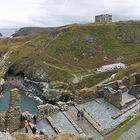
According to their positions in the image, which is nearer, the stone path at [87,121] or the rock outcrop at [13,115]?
the stone path at [87,121]

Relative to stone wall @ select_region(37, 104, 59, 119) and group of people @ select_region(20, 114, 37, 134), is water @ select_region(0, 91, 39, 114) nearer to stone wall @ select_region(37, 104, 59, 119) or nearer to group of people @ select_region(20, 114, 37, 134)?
stone wall @ select_region(37, 104, 59, 119)

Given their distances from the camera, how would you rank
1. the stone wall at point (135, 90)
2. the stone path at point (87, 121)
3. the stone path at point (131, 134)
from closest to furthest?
the stone path at point (131, 134)
the stone path at point (87, 121)
the stone wall at point (135, 90)

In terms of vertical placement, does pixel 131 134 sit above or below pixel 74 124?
above

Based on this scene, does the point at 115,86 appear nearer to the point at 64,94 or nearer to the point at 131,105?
the point at 131,105

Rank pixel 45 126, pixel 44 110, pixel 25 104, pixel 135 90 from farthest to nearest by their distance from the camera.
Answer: pixel 25 104 < pixel 135 90 < pixel 44 110 < pixel 45 126

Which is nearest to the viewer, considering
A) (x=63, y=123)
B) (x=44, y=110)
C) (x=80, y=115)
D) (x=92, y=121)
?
(x=92, y=121)

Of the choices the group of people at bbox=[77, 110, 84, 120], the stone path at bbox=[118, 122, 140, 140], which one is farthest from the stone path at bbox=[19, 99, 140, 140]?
the stone path at bbox=[118, 122, 140, 140]

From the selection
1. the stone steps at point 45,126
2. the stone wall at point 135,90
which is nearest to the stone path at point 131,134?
the stone steps at point 45,126

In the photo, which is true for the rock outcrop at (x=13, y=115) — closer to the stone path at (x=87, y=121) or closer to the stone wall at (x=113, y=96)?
the stone path at (x=87, y=121)

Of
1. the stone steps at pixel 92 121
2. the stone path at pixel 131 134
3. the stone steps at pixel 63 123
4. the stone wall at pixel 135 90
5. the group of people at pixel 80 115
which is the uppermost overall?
the stone path at pixel 131 134

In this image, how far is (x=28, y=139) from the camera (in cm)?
3722

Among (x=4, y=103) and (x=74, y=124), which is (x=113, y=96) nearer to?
(x=74, y=124)

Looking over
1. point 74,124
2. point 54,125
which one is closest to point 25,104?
point 54,125

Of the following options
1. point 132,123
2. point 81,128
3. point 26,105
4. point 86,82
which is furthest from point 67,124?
point 86,82
